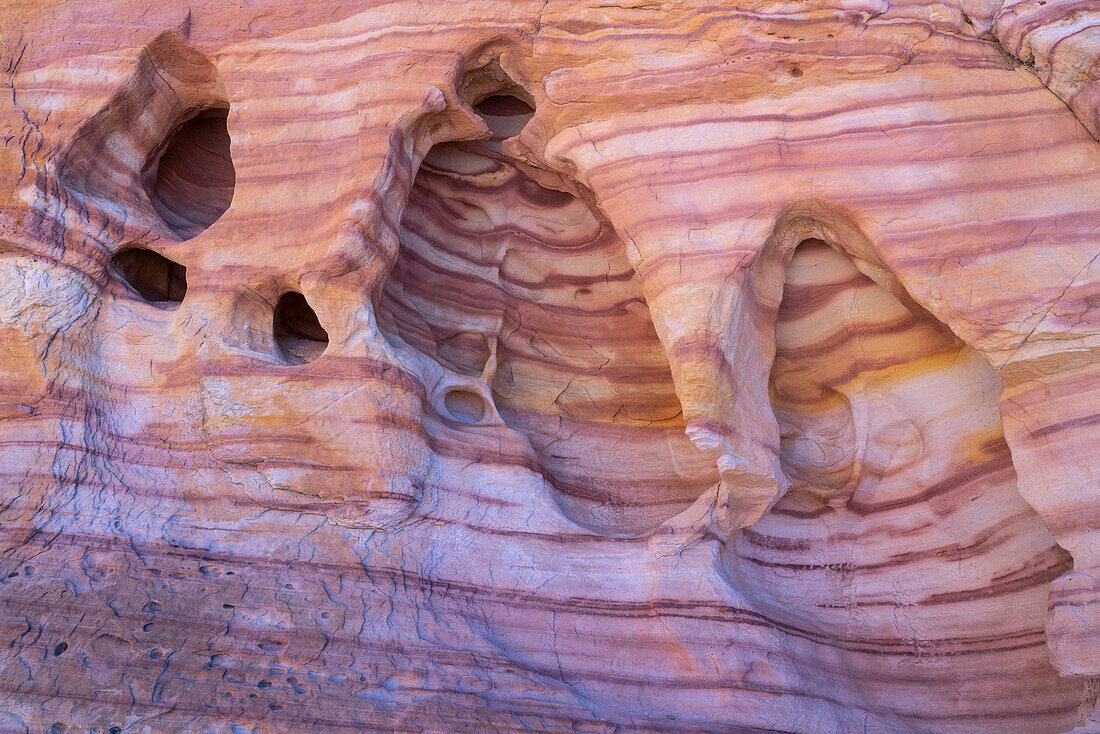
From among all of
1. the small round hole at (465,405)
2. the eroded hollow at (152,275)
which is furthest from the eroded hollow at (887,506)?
the eroded hollow at (152,275)

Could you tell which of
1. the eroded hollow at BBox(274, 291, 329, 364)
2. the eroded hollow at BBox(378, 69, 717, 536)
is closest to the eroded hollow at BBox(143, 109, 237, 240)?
the eroded hollow at BBox(274, 291, 329, 364)

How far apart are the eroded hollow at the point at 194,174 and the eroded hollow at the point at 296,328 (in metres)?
0.70

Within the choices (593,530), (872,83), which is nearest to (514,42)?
(872,83)

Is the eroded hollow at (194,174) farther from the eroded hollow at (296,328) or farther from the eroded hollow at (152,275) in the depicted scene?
→ the eroded hollow at (296,328)

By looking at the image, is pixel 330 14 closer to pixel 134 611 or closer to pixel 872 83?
pixel 872 83

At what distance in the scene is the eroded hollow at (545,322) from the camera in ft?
16.2

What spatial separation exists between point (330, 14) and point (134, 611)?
11.2ft

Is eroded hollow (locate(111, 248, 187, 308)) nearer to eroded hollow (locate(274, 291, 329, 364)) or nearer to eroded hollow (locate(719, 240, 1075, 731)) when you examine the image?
eroded hollow (locate(274, 291, 329, 364))

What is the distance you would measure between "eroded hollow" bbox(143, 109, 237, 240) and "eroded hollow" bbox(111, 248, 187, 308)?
0.28 metres

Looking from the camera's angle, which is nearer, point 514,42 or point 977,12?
point 977,12

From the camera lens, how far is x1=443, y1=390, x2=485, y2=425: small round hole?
4805 mm

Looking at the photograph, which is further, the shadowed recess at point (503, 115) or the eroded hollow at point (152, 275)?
the shadowed recess at point (503, 115)

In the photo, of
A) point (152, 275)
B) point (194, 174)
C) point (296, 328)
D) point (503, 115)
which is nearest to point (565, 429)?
point (296, 328)

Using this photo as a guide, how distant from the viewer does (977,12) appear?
13.9ft
